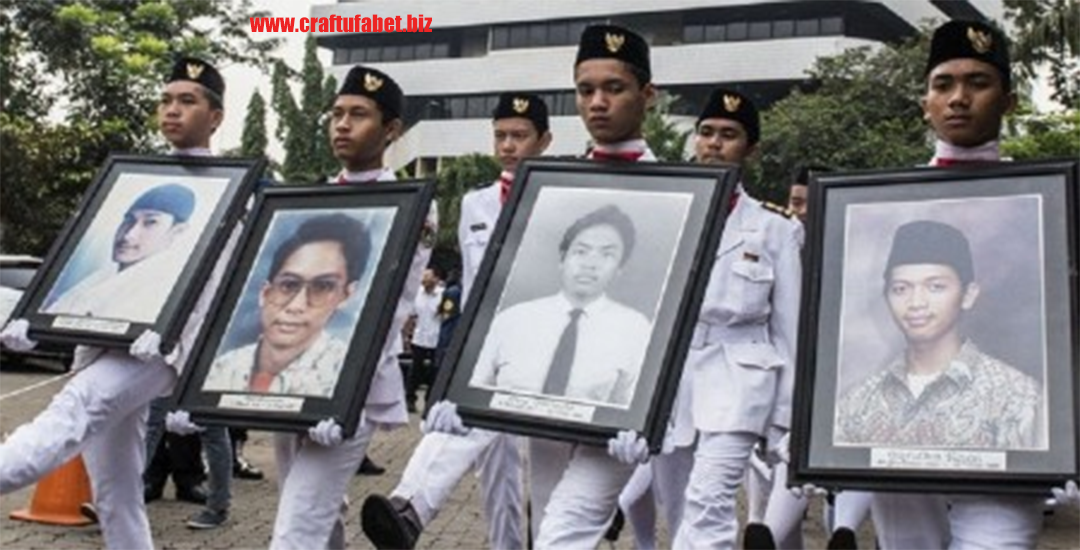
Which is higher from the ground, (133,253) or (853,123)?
(853,123)

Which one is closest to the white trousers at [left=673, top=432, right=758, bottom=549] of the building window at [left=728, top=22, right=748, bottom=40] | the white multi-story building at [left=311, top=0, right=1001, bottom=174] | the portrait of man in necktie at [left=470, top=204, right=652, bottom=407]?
the portrait of man in necktie at [left=470, top=204, right=652, bottom=407]

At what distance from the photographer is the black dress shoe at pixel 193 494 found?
7.74 meters

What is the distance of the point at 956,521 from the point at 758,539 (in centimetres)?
124

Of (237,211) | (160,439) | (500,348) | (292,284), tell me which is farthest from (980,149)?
(160,439)

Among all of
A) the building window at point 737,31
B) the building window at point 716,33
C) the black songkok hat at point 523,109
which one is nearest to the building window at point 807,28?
the building window at point 737,31

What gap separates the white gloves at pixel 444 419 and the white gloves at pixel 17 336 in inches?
66.8

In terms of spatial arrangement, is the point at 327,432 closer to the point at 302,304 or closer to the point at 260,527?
the point at 302,304

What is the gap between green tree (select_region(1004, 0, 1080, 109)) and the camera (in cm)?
2036

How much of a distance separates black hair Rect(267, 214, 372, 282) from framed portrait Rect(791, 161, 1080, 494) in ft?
4.64

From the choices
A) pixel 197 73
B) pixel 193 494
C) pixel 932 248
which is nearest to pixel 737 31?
pixel 193 494

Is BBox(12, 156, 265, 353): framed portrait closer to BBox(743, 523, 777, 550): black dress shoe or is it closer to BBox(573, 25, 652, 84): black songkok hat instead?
BBox(573, 25, 652, 84): black songkok hat

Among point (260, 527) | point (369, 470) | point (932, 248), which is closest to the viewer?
point (932, 248)

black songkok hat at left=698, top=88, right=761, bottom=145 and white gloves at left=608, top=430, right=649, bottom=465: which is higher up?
black songkok hat at left=698, top=88, right=761, bottom=145

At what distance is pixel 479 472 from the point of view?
5758mm
